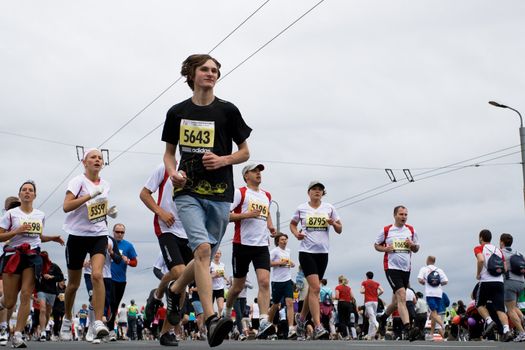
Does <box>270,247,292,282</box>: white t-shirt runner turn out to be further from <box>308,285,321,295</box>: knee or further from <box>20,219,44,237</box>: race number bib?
<box>20,219,44,237</box>: race number bib

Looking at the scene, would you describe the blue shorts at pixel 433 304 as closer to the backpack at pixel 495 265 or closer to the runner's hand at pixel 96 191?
the backpack at pixel 495 265

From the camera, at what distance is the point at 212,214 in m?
7.67

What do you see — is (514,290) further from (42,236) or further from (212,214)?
(212,214)

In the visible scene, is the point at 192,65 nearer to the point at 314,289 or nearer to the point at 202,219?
the point at 202,219

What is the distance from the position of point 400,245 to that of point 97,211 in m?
6.18

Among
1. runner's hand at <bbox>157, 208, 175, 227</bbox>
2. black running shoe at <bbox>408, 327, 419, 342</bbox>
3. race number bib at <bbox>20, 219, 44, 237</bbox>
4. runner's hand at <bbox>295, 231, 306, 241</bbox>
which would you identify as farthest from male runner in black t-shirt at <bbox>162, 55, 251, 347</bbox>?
runner's hand at <bbox>295, 231, 306, 241</bbox>

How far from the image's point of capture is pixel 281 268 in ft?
64.1

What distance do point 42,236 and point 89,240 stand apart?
127cm

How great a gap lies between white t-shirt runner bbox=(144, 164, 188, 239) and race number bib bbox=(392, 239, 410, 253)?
17.8 feet

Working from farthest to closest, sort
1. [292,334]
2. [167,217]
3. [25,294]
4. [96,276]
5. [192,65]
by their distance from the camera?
[292,334] → [25,294] → [96,276] → [167,217] → [192,65]

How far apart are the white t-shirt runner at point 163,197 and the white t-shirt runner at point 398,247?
5464 millimetres

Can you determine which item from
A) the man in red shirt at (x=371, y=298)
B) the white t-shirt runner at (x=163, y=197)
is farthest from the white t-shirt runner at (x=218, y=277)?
the white t-shirt runner at (x=163, y=197)

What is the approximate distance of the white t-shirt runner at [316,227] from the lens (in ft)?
49.3

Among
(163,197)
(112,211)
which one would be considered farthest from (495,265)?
(112,211)
